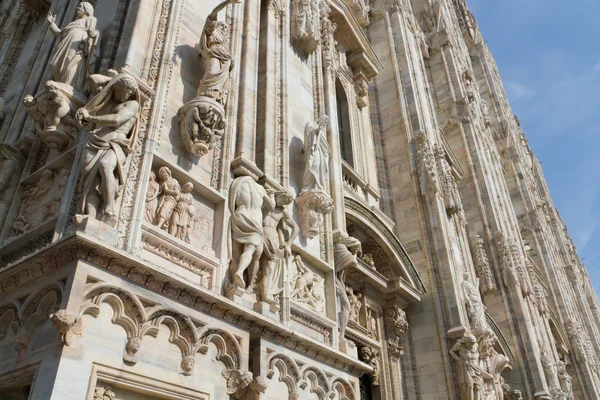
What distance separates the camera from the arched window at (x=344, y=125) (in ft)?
50.3

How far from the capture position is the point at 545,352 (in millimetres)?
18891

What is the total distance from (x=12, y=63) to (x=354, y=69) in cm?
1015

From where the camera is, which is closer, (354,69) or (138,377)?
(138,377)

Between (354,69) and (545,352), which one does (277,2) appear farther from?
(545,352)

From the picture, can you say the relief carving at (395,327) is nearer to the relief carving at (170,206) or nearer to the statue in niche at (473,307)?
the statue in niche at (473,307)

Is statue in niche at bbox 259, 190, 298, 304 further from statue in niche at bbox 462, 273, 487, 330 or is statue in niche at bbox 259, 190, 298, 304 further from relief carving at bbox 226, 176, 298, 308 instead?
statue in niche at bbox 462, 273, 487, 330

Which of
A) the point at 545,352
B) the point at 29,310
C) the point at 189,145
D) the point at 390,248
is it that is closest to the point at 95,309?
the point at 29,310

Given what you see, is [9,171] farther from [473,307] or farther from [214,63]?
[473,307]

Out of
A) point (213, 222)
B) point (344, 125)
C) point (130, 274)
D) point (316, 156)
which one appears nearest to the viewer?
point (130, 274)

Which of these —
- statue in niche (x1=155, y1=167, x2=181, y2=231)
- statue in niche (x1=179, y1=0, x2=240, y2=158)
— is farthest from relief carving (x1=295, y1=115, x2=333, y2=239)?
statue in niche (x1=155, y1=167, x2=181, y2=231)

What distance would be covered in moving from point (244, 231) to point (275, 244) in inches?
29.0

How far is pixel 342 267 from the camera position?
986 centimetres

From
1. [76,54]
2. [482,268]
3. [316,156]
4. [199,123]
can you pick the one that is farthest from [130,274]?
[482,268]

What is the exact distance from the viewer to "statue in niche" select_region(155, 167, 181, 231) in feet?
22.1
